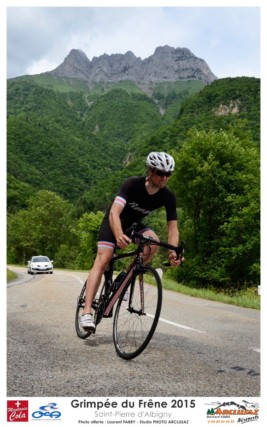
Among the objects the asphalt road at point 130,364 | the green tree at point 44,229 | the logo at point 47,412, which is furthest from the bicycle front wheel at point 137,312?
the green tree at point 44,229

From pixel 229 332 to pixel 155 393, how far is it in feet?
11.3

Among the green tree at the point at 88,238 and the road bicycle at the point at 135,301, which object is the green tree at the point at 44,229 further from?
the road bicycle at the point at 135,301

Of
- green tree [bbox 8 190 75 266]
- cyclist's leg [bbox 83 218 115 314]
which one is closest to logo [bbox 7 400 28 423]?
cyclist's leg [bbox 83 218 115 314]

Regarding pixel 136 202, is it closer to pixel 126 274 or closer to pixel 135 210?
pixel 135 210

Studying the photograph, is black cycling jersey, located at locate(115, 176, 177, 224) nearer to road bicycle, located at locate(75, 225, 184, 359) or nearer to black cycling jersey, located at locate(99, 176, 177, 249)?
black cycling jersey, located at locate(99, 176, 177, 249)

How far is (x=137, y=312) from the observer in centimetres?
401

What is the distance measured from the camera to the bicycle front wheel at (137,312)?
12.3ft

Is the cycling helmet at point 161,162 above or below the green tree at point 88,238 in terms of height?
above

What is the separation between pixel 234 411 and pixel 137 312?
166cm

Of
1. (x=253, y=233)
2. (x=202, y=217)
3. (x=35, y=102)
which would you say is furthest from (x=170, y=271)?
(x=35, y=102)

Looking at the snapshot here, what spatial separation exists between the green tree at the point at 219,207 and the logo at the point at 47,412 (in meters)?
25.2

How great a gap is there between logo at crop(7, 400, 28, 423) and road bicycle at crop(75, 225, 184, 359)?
1378mm

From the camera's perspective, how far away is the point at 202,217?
30.6 metres
